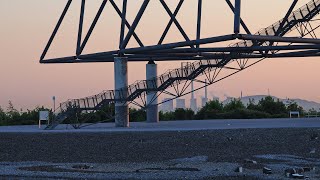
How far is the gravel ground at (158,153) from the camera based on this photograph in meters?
26.3

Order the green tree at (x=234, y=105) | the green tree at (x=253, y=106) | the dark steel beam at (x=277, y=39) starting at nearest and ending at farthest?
the dark steel beam at (x=277, y=39)
the green tree at (x=253, y=106)
the green tree at (x=234, y=105)

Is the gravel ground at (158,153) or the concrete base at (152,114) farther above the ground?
the concrete base at (152,114)

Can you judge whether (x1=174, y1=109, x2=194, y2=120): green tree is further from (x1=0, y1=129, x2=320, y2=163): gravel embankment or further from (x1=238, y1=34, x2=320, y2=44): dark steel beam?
(x1=0, y1=129, x2=320, y2=163): gravel embankment

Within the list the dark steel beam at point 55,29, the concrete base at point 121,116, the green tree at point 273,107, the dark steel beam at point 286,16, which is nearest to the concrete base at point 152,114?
the concrete base at point 121,116

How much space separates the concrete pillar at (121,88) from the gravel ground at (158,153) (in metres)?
10.5

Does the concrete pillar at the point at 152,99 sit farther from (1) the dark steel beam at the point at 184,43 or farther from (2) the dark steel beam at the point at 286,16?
(2) the dark steel beam at the point at 286,16

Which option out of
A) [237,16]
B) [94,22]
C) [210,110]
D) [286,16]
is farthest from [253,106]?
[237,16]

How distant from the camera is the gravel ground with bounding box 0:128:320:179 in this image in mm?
26288

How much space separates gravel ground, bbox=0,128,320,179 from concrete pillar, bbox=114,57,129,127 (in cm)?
1045

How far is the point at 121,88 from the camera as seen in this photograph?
5306cm

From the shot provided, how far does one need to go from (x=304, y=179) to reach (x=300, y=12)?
29216mm

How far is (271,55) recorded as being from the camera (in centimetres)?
5903

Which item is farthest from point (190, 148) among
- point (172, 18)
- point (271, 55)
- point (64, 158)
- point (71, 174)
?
point (271, 55)

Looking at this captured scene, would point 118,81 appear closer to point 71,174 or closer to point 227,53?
point 227,53
